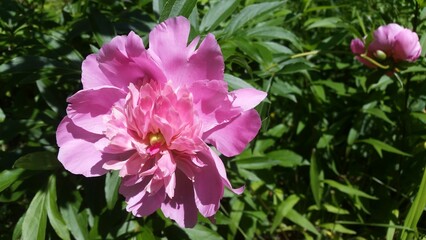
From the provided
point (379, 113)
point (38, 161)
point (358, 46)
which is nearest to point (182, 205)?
point (38, 161)

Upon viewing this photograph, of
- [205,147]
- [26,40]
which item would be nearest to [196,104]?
[205,147]

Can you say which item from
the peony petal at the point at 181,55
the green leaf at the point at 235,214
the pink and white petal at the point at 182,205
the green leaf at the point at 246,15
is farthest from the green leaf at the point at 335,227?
the peony petal at the point at 181,55

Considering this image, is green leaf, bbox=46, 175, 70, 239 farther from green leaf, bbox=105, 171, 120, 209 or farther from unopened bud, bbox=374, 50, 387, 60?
unopened bud, bbox=374, 50, 387, 60

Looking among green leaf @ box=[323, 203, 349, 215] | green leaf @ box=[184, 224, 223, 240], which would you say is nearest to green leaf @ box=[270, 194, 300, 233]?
green leaf @ box=[323, 203, 349, 215]

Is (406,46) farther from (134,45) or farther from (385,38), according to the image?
(134,45)

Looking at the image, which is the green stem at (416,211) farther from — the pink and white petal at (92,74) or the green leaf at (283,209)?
the pink and white petal at (92,74)
